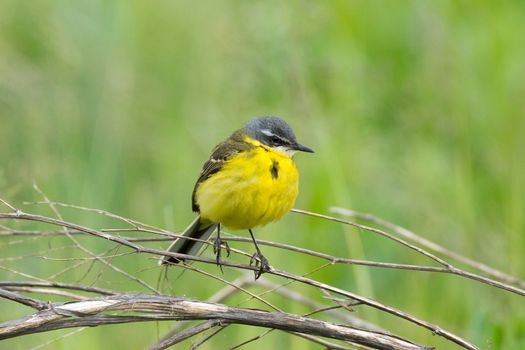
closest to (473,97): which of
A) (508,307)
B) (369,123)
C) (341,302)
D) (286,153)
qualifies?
(369,123)

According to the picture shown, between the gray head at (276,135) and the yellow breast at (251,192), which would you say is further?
the gray head at (276,135)

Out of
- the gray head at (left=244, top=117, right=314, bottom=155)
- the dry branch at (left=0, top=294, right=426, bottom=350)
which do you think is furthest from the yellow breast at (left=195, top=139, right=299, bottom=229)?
the dry branch at (left=0, top=294, right=426, bottom=350)

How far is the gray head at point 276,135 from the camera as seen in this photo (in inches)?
222

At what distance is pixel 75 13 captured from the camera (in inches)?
328

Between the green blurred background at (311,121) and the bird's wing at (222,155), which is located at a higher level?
the green blurred background at (311,121)

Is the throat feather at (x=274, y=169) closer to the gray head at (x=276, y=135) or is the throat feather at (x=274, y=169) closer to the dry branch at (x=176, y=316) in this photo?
the gray head at (x=276, y=135)

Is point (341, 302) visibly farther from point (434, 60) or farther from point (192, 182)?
point (192, 182)

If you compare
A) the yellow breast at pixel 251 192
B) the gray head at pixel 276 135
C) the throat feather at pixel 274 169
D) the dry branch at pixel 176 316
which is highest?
the gray head at pixel 276 135

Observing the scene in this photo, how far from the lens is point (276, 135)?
5.65m

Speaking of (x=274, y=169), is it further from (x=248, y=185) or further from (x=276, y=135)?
(x=276, y=135)

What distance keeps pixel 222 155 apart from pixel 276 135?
0.29 metres

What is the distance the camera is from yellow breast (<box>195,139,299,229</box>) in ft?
16.7

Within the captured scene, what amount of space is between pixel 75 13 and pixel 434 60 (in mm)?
2943

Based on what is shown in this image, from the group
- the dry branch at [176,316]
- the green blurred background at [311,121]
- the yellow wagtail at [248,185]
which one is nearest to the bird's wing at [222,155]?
the yellow wagtail at [248,185]
